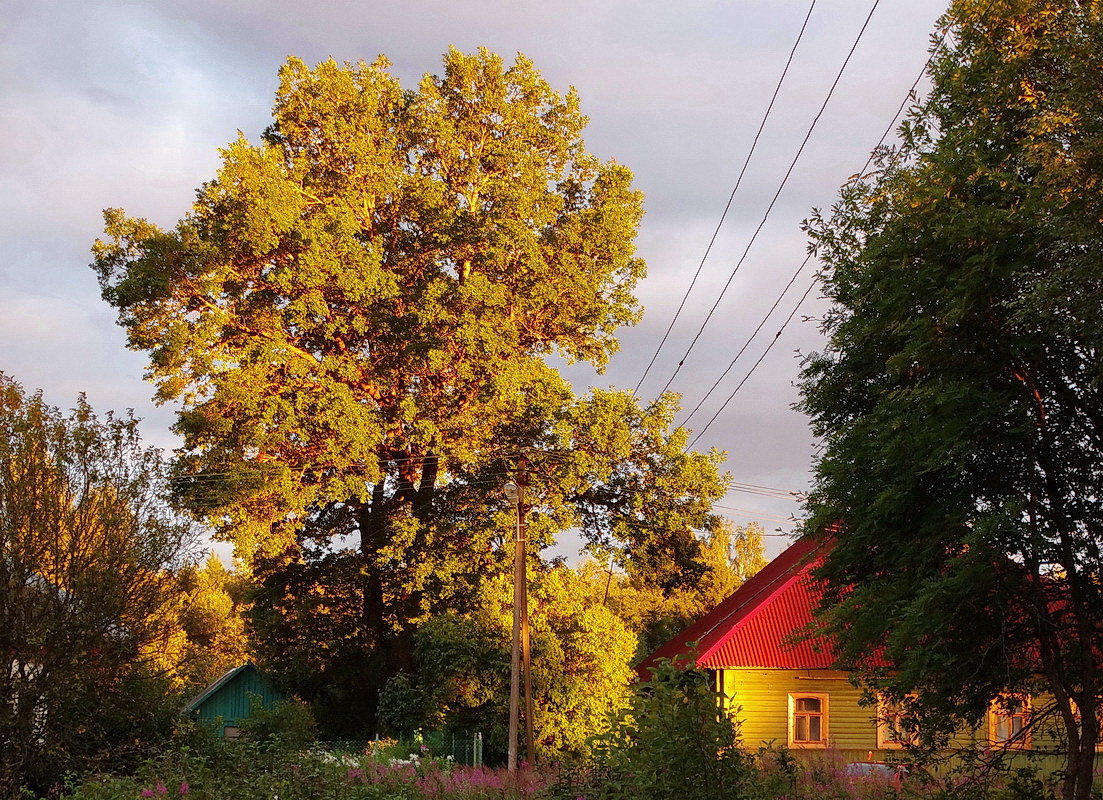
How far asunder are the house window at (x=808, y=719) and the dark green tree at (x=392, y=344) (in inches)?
200

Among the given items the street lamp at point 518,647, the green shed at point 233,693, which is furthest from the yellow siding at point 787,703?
the green shed at point 233,693

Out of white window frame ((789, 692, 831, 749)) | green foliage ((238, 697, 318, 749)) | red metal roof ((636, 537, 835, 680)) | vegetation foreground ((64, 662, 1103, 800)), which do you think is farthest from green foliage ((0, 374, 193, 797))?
white window frame ((789, 692, 831, 749))

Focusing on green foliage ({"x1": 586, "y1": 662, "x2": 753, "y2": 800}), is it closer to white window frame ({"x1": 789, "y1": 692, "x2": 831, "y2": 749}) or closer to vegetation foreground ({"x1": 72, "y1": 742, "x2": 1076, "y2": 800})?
vegetation foreground ({"x1": 72, "y1": 742, "x2": 1076, "y2": 800})

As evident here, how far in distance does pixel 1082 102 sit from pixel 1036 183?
4.94ft

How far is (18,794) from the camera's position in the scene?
47.2 feet

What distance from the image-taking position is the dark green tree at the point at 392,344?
97.3ft

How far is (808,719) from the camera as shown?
28891mm

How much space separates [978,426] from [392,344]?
20414mm

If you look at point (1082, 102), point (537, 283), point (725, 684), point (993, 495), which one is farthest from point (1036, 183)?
point (537, 283)

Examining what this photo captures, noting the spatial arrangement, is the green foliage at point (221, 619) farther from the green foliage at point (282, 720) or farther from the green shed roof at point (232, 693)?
the green foliage at point (282, 720)

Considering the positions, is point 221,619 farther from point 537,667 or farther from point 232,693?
point 537,667

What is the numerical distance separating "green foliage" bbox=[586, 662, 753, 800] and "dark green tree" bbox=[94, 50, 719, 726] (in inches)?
800

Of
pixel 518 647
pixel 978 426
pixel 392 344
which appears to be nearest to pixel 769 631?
pixel 518 647

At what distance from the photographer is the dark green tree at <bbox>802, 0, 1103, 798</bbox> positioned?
44.6 ft
